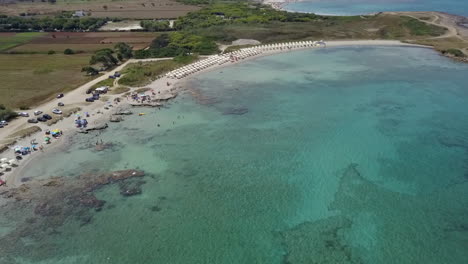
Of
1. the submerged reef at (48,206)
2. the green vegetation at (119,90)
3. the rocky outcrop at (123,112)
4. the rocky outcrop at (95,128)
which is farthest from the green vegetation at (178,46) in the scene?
the submerged reef at (48,206)

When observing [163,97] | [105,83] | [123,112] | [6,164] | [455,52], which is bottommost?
[6,164]

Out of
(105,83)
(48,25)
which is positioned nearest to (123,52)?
(105,83)

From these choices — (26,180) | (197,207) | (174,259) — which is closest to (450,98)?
(197,207)

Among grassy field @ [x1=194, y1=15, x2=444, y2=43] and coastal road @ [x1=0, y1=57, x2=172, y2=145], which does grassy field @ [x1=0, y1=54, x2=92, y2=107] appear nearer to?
coastal road @ [x1=0, y1=57, x2=172, y2=145]

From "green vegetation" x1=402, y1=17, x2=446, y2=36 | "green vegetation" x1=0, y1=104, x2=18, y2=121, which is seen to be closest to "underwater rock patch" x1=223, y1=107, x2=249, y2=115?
"green vegetation" x1=0, y1=104, x2=18, y2=121

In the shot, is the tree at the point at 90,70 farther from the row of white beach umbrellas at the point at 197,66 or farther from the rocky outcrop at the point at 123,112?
the rocky outcrop at the point at 123,112

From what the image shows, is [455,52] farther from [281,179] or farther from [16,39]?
[16,39]

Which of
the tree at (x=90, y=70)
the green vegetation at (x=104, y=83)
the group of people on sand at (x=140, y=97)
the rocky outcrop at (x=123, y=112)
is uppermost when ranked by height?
the tree at (x=90, y=70)

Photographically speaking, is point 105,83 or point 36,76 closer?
point 105,83
